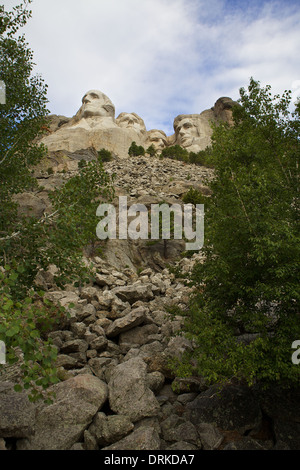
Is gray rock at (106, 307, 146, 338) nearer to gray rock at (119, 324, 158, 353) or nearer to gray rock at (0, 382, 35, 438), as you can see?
gray rock at (119, 324, 158, 353)

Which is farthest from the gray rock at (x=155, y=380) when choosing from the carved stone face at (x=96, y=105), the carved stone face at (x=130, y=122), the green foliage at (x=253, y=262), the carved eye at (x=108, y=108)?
the carved stone face at (x=130, y=122)

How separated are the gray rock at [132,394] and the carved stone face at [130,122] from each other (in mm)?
100133

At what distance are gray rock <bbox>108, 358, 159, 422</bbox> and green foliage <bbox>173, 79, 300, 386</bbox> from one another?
4.48 ft

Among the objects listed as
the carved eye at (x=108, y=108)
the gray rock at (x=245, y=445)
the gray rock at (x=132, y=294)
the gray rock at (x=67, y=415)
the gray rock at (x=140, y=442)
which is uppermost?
the carved eye at (x=108, y=108)

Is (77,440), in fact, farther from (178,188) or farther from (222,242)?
(178,188)

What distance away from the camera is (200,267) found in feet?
Result: 26.5

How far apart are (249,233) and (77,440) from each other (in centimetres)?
610

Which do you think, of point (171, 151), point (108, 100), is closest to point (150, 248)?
point (171, 151)

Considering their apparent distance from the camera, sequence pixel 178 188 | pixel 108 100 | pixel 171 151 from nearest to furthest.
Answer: pixel 178 188, pixel 171 151, pixel 108 100

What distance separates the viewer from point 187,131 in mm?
99875

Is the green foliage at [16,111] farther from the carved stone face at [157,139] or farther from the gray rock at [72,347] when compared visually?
the carved stone face at [157,139]

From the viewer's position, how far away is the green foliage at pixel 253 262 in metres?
6.13

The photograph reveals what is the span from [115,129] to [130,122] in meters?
18.1

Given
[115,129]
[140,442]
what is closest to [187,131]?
[115,129]
